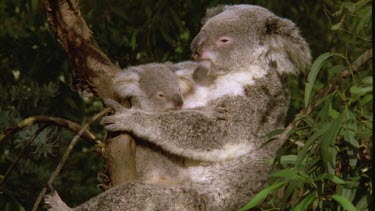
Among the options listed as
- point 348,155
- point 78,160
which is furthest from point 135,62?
point 348,155

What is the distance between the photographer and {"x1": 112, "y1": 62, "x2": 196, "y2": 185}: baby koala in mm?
3092

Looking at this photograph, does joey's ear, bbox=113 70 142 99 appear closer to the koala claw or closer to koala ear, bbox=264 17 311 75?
the koala claw

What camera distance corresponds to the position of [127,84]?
10.1 ft

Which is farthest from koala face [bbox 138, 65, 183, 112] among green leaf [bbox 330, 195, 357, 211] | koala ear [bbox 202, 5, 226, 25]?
green leaf [bbox 330, 195, 357, 211]

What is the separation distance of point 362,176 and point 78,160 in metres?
3.07

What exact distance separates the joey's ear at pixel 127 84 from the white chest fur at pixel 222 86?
0.32m

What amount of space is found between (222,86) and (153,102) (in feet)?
1.31

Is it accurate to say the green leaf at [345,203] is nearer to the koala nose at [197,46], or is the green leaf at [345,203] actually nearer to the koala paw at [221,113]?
the koala paw at [221,113]

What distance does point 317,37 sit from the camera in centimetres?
484

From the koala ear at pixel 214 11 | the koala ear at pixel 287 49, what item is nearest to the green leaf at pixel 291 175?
the koala ear at pixel 287 49

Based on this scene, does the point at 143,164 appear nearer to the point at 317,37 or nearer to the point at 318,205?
the point at 318,205

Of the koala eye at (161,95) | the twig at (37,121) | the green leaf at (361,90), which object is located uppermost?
the green leaf at (361,90)

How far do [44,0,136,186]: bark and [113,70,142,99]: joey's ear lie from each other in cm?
14

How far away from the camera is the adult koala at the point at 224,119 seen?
2938mm
